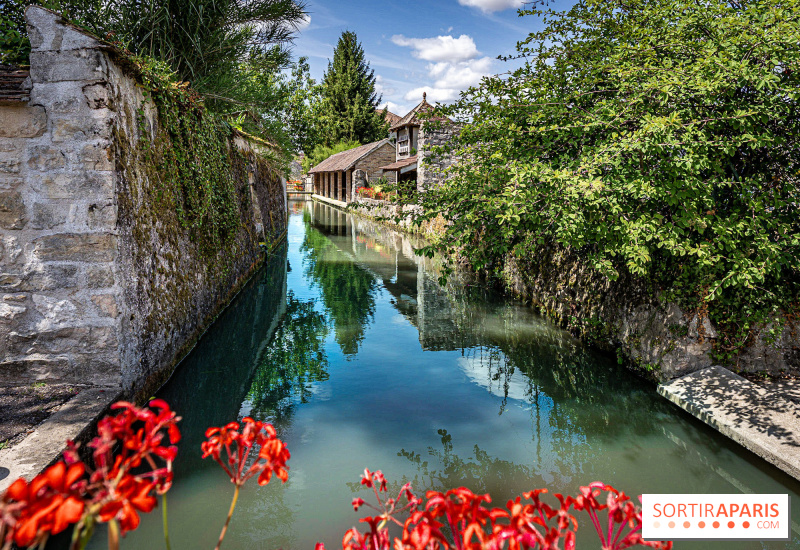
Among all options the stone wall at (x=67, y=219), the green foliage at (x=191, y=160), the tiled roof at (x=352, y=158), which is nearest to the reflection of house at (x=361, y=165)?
the tiled roof at (x=352, y=158)

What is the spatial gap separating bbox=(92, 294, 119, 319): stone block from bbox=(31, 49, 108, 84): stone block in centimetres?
162

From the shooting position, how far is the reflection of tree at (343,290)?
7.19 metres

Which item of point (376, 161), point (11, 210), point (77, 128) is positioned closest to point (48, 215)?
point (11, 210)

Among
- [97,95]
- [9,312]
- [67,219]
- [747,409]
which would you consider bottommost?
[747,409]

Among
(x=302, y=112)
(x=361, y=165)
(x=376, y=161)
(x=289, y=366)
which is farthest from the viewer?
(x=376, y=161)

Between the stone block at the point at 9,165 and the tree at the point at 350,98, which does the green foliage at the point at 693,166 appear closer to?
the stone block at the point at 9,165

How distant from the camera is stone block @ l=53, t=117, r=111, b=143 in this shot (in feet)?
12.4

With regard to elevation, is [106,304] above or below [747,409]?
above

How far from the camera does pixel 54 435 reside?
120 inches

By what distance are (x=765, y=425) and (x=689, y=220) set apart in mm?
1783

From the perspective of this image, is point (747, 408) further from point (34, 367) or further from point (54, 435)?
point (34, 367)

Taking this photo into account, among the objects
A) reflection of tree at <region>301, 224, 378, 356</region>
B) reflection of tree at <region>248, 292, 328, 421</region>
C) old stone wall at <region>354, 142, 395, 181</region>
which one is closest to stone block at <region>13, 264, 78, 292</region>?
reflection of tree at <region>248, 292, 328, 421</region>

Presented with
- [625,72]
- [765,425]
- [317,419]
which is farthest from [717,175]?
[317,419]

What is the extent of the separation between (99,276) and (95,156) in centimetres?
91
